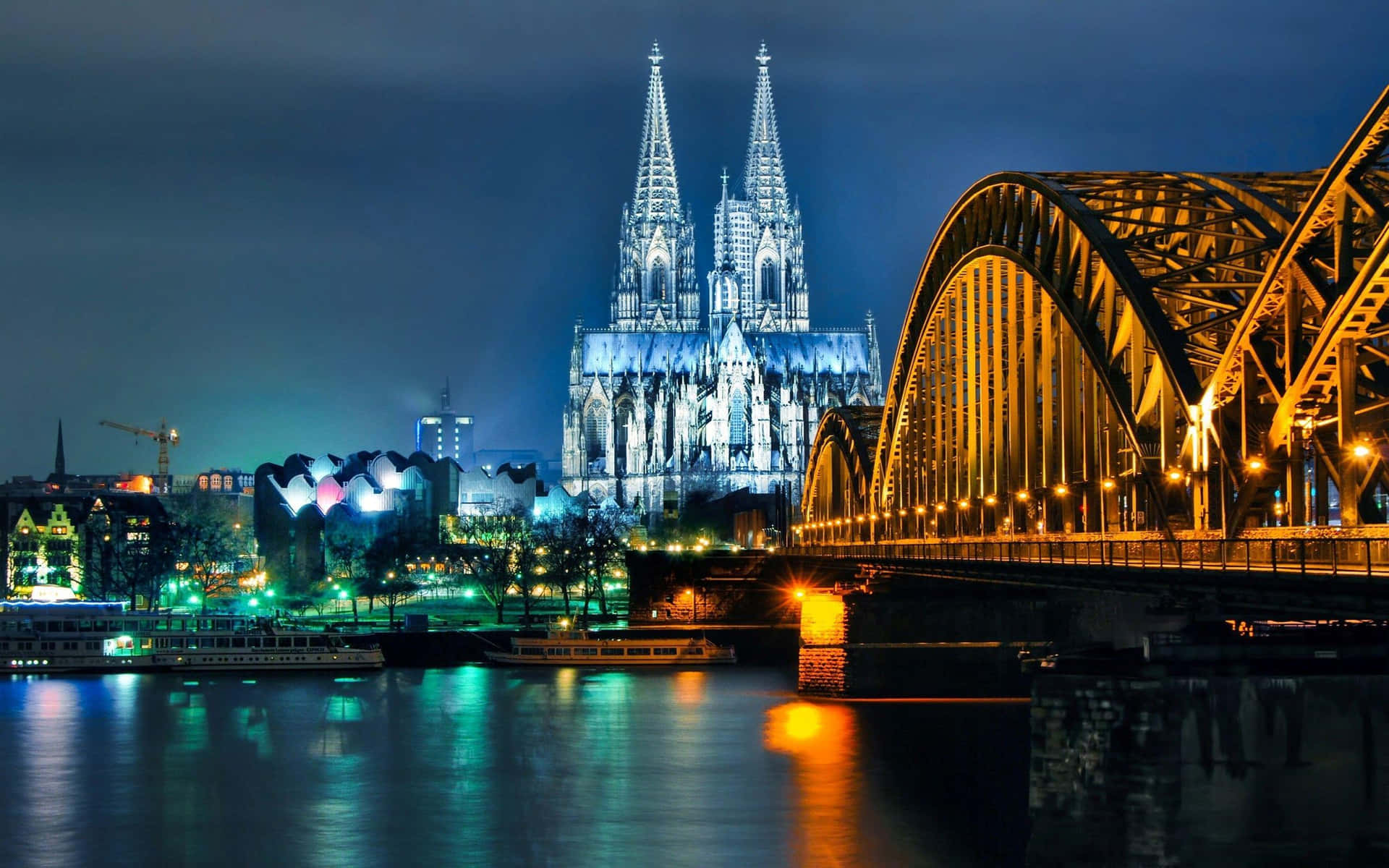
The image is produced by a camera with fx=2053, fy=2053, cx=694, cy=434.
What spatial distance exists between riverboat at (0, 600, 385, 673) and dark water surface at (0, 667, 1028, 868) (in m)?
15.2

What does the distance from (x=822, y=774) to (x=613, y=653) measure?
160ft

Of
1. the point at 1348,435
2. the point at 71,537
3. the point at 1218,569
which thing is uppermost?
the point at 71,537

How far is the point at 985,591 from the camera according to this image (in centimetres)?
7544

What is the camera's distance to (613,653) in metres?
106

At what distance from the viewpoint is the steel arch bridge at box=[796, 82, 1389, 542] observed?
33.1 metres

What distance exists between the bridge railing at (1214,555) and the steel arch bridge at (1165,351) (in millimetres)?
825

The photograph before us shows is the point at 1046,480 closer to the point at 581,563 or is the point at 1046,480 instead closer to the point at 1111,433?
the point at 1111,433

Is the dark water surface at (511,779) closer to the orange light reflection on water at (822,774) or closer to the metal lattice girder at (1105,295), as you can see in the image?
the orange light reflection on water at (822,774)

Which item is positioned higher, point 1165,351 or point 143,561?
point 1165,351

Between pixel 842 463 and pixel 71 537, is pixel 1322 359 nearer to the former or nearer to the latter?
pixel 842 463

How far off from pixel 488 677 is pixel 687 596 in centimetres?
1953

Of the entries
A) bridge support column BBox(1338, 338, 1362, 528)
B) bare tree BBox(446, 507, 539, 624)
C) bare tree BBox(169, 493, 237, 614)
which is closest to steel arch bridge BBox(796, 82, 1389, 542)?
bridge support column BBox(1338, 338, 1362, 528)

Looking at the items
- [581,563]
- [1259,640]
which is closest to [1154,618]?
[1259,640]

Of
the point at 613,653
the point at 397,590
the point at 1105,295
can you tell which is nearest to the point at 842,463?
the point at 613,653
